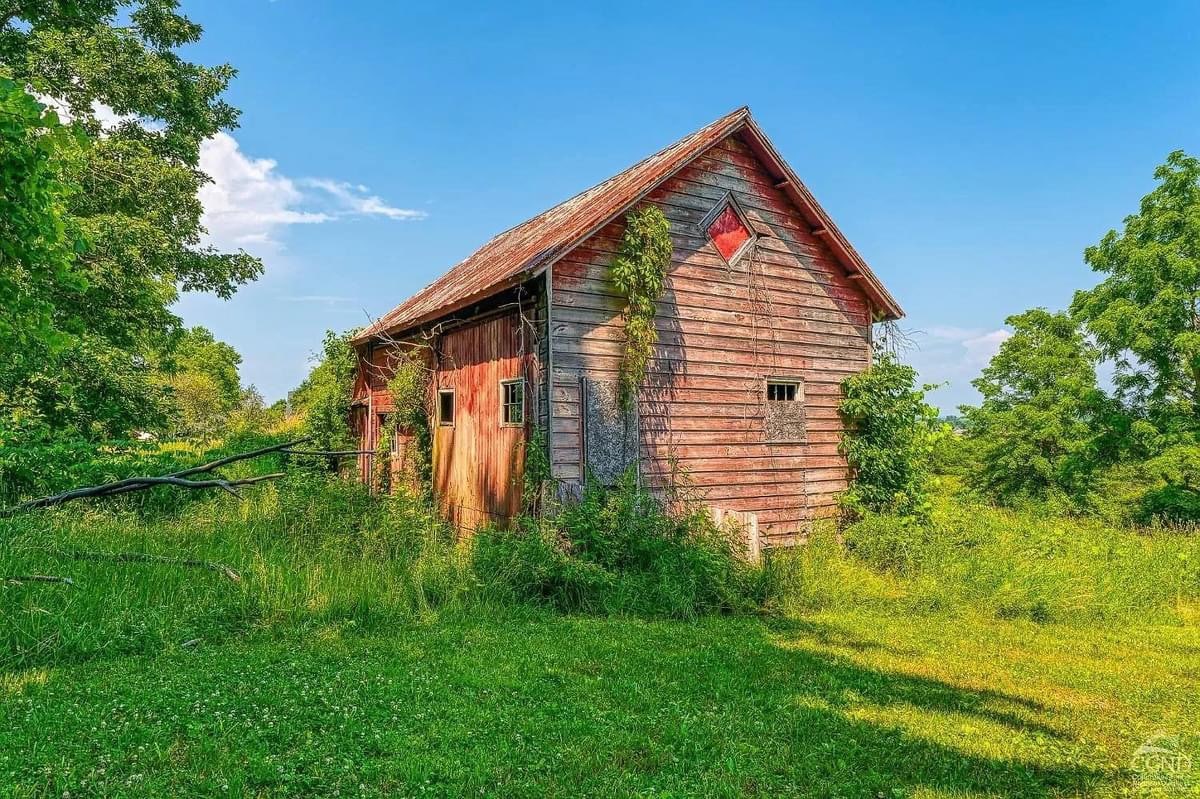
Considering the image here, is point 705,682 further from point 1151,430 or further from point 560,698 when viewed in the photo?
point 1151,430

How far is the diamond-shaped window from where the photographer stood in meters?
12.0

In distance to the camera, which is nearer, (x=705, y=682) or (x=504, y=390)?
(x=705, y=682)

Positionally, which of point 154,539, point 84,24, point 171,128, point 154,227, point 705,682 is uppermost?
point 84,24

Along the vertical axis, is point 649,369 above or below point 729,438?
above

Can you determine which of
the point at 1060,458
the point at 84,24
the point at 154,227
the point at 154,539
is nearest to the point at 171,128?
the point at 84,24

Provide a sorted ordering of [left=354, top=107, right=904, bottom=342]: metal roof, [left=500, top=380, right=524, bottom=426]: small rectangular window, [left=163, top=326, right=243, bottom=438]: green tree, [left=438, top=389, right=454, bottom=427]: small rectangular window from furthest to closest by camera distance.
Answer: [left=163, top=326, right=243, bottom=438]: green tree, [left=438, top=389, right=454, bottom=427]: small rectangular window, [left=500, top=380, right=524, bottom=426]: small rectangular window, [left=354, top=107, right=904, bottom=342]: metal roof

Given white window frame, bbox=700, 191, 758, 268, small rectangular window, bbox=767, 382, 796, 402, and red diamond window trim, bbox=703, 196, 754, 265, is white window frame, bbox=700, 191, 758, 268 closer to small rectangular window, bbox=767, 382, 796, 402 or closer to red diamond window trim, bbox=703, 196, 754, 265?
red diamond window trim, bbox=703, 196, 754, 265

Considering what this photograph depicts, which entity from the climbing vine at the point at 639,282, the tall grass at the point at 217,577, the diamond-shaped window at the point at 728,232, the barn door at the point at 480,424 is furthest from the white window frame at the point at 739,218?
the tall grass at the point at 217,577

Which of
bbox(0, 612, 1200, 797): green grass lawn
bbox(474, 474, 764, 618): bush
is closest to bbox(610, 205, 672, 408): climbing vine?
bbox(474, 474, 764, 618): bush

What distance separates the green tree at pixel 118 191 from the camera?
46.6 ft

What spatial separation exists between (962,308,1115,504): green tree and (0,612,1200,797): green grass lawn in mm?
20216

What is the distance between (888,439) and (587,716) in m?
10.3

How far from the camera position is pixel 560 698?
17.4ft

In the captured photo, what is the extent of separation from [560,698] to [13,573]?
5.91 metres
